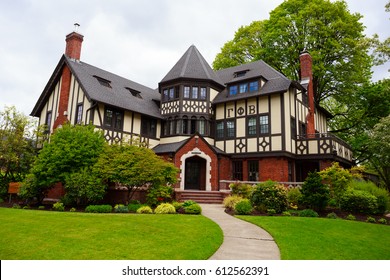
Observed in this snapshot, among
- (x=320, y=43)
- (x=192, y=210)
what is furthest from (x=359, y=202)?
(x=320, y=43)

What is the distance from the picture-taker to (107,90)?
2264 centimetres

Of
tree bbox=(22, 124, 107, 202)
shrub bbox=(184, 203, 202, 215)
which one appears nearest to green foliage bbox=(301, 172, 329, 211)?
shrub bbox=(184, 203, 202, 215)

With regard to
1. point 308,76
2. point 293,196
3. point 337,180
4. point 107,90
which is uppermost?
point 308,76

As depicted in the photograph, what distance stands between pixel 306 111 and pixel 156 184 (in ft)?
49.0

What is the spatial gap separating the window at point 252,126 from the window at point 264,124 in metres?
0.45

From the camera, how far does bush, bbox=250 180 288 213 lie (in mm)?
14242

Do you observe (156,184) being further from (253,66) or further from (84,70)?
(253,66)

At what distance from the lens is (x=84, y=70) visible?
23281 millimetres

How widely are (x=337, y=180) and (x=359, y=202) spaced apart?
1.61 m

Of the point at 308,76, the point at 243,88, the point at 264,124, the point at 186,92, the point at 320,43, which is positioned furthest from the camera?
the point at 320,43

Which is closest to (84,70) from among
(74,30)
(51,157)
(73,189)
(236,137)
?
(74,30)

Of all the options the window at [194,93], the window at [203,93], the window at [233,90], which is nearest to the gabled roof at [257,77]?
the window at [233,90]

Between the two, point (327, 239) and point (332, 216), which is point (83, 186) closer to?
point (327, 239)

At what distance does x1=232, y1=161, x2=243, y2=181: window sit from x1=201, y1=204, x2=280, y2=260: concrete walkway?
459 inches
